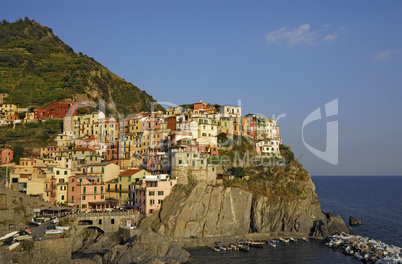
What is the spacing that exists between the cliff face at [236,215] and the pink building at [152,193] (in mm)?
1281

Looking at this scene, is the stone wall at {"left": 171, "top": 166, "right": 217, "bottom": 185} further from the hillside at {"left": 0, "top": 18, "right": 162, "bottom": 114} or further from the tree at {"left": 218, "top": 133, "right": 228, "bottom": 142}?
the hillside at {"left": 0, "top": 18, "right": 162, "bottom": 114}

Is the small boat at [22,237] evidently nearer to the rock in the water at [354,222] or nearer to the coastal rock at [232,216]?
the coastal rock at [232,216]

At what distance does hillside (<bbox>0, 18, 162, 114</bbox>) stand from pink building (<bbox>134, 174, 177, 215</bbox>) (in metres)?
60.9

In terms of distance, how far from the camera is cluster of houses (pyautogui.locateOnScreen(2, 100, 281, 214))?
68.9 meters

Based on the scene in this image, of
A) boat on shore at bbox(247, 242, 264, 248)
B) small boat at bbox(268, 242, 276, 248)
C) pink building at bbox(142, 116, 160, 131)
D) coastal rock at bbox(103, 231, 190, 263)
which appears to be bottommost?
small boat at bbox(268, 242, 276, 248)

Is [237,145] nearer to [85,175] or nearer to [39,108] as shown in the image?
[85,175]

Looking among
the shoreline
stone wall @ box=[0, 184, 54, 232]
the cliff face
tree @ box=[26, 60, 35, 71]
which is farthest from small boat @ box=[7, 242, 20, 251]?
tree @ box=[26, 60, 35, 71]

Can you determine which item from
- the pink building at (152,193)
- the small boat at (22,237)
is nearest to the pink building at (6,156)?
the pink building at (152,193)

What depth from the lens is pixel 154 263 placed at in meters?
47.6

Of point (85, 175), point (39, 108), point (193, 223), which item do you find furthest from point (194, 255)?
point (39, 108)

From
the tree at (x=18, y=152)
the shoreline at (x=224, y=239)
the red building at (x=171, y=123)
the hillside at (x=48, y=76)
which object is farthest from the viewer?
the hillside at (x=48, y=76)

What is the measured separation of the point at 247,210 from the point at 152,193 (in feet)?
58.2

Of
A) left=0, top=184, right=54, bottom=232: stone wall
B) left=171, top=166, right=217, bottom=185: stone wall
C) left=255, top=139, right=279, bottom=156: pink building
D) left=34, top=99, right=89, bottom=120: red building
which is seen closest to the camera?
left=0, top=184, right=54, bottom=232: stone wall

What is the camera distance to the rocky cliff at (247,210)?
214 feet
